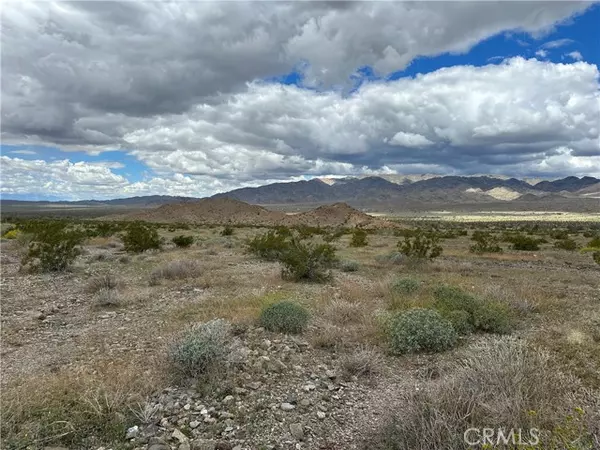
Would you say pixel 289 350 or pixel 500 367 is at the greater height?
pixel 500 367

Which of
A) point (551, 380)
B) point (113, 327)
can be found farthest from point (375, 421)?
point (113, 327)

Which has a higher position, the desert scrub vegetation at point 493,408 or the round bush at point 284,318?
the desert scrub vegetation at point 493,408

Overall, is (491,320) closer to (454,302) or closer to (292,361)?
(454,302)

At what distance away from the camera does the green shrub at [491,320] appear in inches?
343

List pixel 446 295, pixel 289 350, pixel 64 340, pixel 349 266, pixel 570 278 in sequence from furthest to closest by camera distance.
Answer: pixel 349 266
pixel 570 278
pixel 446 295
pixel 64 340
pixel 289 350

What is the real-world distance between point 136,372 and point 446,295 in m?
7.24

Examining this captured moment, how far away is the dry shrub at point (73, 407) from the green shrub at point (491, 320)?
6.30m

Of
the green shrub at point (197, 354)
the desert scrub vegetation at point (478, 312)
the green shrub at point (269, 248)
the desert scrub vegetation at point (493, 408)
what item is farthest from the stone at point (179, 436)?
the green shrub at point (269, 248)

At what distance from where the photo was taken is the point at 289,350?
24.9ft

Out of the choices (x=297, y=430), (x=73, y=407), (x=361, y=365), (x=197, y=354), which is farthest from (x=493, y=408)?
(x=73, y=407)

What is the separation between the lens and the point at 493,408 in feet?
13.7

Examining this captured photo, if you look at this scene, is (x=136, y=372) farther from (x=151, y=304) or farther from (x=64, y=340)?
(x=151, y=304)

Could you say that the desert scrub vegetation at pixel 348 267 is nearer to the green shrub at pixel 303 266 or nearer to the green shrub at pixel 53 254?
the green shrub at pixel 303 266

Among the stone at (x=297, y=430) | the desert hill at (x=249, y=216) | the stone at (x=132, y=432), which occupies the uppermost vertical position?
the stone at (x=132, y=432)
